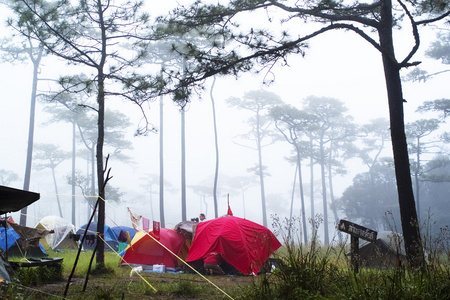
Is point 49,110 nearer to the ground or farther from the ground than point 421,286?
farther from the ground

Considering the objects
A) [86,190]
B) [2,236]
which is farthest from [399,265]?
[86,190]

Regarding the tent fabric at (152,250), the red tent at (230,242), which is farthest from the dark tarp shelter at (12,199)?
the tent fabric at (152,250)

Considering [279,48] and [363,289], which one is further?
[279,48]

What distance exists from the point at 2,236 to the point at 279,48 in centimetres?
1044

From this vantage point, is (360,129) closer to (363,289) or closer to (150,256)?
(150,256)

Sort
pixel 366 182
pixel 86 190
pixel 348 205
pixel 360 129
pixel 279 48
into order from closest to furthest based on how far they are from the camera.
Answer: pixel 279 48, pixel 86 190, pixel 348 205, pixel 366 182, pixel 360 129

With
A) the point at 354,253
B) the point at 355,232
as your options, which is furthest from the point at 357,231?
the point at 354,253

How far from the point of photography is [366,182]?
33562mm

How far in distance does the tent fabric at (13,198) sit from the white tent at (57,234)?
36.2ft

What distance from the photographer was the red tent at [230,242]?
27.9ft

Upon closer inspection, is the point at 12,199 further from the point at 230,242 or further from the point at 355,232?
the point at 230,242

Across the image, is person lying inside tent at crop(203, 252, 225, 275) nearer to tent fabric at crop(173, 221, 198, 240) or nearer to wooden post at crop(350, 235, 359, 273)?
tent fabric at crop(173, 221, 198, 240)

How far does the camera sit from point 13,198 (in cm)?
455

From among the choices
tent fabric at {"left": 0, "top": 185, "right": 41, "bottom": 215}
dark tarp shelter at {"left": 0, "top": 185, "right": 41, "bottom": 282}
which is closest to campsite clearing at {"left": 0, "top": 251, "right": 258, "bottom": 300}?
dark tarp shelter at {"left": 0, "top": 185, "right": 41, "bottom": 282}
